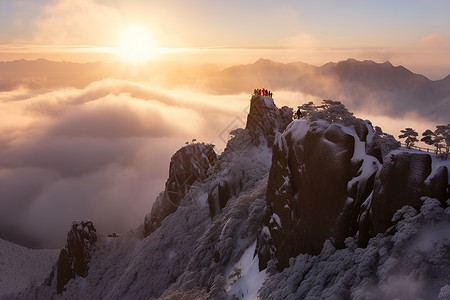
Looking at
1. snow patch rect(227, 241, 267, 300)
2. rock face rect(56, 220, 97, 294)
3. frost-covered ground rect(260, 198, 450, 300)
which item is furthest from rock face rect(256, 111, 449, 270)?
rock face rect(56, 220, 97, 294)

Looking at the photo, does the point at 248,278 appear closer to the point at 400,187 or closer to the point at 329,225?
the point at 329,225

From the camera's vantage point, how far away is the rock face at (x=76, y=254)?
437 ft

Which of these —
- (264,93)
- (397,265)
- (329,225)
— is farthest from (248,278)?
(264,93)

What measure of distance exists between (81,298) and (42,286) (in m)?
28.9

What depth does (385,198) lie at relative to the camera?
38.6 meters

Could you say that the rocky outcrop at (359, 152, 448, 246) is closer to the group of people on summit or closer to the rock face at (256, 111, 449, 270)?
the rock face at (256, 111, 449, 270)

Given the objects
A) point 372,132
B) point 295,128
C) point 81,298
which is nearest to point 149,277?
point 81,298

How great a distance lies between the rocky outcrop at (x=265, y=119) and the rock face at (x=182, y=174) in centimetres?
2355

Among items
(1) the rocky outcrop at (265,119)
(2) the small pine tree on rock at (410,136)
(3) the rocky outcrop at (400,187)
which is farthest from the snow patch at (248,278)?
(1) the rocky outcrop at (265,119)

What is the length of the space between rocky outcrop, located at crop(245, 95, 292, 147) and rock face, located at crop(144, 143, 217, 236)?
2355cm

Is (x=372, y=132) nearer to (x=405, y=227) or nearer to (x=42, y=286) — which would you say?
(x=405, y=227)

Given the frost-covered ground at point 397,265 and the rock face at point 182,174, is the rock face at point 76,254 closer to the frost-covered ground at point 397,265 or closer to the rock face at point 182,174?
the rock face at point 182,174

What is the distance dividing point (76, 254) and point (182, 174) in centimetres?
4705

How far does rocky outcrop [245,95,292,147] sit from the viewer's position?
340 feet
